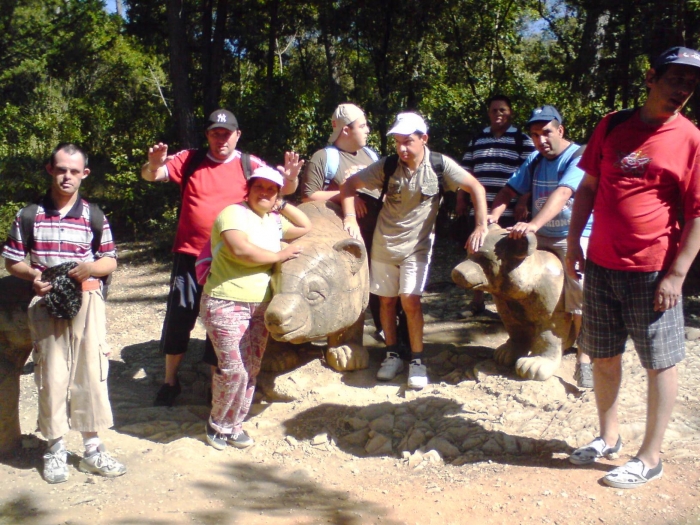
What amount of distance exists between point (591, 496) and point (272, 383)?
2.48m

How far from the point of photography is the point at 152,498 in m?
3.80

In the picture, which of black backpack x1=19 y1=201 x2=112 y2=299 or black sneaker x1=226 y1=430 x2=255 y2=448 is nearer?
black backpack x1=19 y1=201 x2=112 y2=299

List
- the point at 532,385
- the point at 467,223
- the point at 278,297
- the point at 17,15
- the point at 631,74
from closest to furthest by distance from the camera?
the point at 278,297, the point at 532,385, the point at 467,223, the point at 631,74, the point at 17,15

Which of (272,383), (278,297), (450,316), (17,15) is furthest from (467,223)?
(17,15)

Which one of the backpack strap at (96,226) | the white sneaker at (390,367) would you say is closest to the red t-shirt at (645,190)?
the white sneaker at (390,367)

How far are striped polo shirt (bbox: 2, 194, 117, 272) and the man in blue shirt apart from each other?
2.57 meters

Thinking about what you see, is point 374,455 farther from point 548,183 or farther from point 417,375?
point 548,183

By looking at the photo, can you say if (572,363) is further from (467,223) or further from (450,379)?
(467,223)

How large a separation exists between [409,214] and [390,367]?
115 centimetres

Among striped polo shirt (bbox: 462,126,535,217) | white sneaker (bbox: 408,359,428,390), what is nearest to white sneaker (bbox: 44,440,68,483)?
white sneaker (bbox: 408,359,428,390)

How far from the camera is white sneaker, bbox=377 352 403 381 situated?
5.16 m

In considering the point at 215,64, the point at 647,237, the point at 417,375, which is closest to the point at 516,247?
the point at 417,375

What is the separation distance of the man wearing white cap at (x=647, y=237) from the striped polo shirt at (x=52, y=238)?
270 cm

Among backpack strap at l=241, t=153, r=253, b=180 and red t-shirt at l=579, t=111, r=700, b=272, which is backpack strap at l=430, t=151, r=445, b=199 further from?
red t-shirt at l=579, t=111, r=700, b=272
